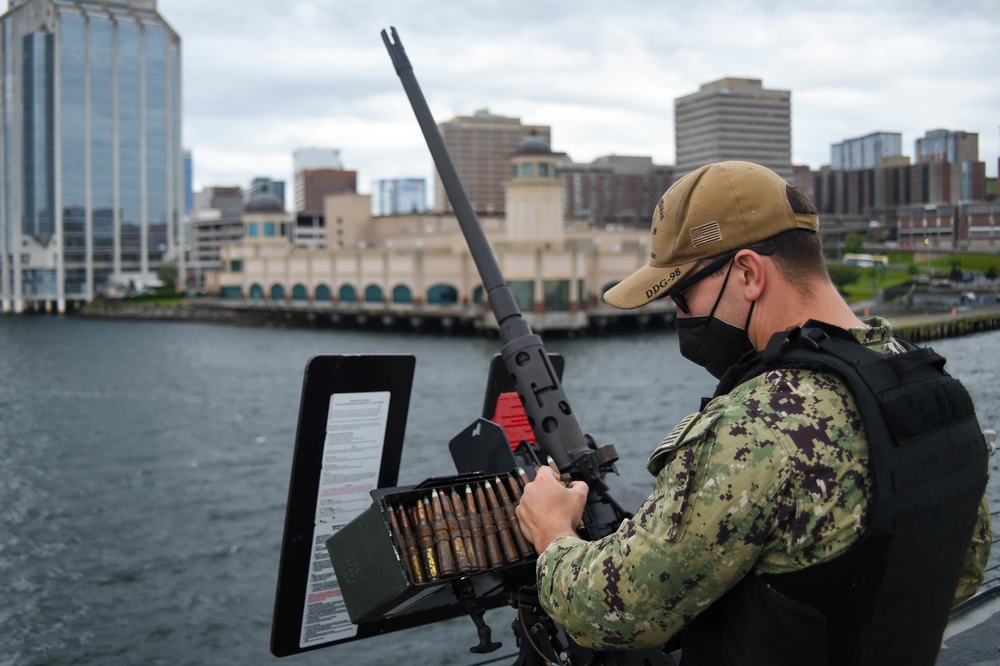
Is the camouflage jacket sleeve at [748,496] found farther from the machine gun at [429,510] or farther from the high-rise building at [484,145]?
the high-rise building at [484,145]

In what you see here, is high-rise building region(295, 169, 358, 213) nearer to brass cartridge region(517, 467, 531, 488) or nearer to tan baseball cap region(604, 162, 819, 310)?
brass cartridge region(517, 467, 531, 488)

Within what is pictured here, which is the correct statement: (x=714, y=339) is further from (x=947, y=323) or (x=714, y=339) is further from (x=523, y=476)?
(x=947, y=323)

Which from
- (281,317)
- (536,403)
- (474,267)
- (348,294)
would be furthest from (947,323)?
(281,317)

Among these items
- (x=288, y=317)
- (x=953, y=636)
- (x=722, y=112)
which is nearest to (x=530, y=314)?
(x=722, y=112)

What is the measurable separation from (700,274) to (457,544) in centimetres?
120

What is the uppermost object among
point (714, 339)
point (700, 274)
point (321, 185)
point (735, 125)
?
point (321, 185)

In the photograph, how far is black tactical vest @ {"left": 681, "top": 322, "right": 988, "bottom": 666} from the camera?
6.72ft

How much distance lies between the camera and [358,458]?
14.5 ft

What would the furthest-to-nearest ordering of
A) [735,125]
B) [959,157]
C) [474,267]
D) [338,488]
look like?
[474,267] < [735,125] < [959,157] < [338,488]

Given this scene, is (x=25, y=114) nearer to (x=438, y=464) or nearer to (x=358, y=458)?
(x=438, y=464)

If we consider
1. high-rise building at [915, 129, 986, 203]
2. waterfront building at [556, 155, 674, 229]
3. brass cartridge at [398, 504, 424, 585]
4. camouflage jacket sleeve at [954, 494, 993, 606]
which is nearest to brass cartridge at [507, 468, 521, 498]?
brass cartridge at [398, 504, 424, 585]

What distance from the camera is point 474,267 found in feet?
239

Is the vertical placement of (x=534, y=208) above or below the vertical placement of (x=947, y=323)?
above

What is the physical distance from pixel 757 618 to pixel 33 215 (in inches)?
5291
